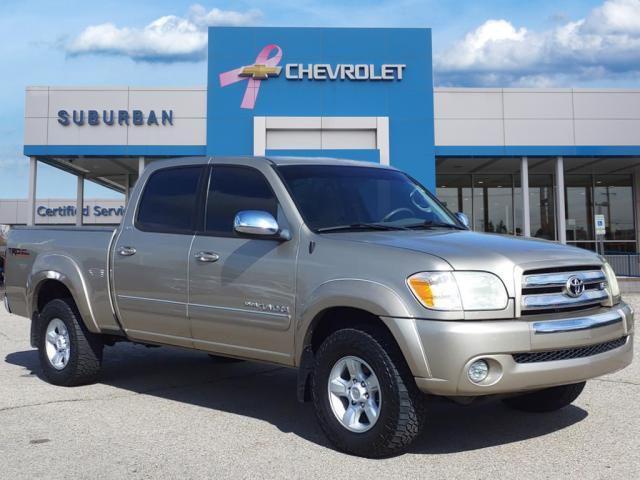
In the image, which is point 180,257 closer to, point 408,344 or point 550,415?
point 408,344

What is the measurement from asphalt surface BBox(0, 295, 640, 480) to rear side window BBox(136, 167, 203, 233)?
5.14 ft

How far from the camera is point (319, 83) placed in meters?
23.3

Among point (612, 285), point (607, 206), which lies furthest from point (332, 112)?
point (612, 285)

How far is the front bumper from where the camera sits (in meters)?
3.74

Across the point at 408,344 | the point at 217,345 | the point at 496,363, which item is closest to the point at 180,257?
the point at 217,345

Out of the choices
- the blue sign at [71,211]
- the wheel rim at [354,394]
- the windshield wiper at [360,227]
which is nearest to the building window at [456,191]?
the windshield wiper at [360,227]

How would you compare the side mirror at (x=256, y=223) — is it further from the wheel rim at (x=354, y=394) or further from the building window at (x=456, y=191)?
the building window at (x=456, y=191)

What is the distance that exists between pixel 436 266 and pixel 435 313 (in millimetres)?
277

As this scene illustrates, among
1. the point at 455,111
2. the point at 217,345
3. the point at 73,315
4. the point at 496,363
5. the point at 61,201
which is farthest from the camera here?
the point at 61,201

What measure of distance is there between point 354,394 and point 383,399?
27cm

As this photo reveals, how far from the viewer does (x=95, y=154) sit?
23625 mm

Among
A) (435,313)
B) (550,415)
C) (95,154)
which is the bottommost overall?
(550,415)

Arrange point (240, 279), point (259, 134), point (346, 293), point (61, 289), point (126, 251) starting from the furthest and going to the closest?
point (259, 134) → point (61, 289) → point (126, 251) → point (240, 279) → point (346, 293)

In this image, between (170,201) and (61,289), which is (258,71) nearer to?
(61,289)
